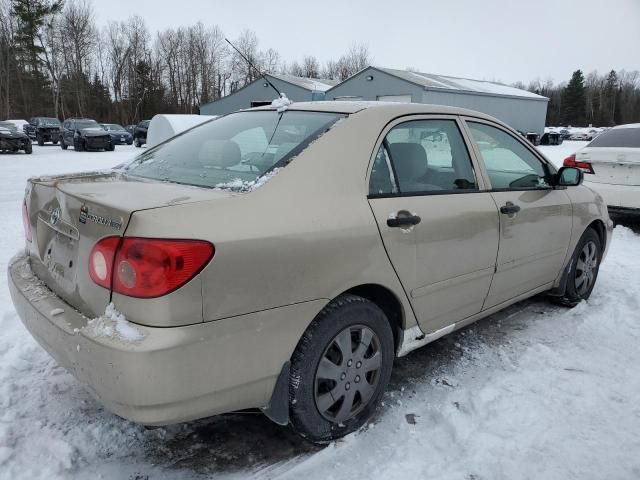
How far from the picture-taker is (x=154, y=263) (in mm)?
1797

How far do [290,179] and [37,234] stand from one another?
52.4 inches

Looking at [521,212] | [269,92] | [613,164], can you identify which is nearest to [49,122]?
[269,92]

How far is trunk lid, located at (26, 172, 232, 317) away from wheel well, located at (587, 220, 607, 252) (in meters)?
3.61

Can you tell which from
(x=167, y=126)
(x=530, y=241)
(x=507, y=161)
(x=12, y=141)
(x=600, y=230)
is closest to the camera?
(x=530, y=241)

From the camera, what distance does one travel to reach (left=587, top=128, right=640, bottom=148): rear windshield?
23.3ft

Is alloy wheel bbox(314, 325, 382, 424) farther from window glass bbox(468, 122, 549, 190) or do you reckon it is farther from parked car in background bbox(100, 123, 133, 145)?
parked car in background bbox(100, 123, 133, 145)

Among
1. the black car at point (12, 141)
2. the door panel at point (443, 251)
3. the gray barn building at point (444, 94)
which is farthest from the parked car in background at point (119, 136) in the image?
the door panel at point (443, 251)

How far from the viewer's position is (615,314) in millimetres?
4191

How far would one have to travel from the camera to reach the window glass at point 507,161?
10.8 feet

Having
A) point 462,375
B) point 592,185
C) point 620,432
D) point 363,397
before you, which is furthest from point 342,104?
point 592,185

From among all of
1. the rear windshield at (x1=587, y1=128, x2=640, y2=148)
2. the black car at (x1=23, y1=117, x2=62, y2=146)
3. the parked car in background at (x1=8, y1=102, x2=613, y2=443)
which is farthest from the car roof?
the black car at (x1=23, y1=117, x2=62, y2=146)

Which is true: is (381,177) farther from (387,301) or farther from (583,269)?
(583,269)

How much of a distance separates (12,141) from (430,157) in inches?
841

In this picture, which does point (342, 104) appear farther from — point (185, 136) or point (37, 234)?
point (37, 234)
